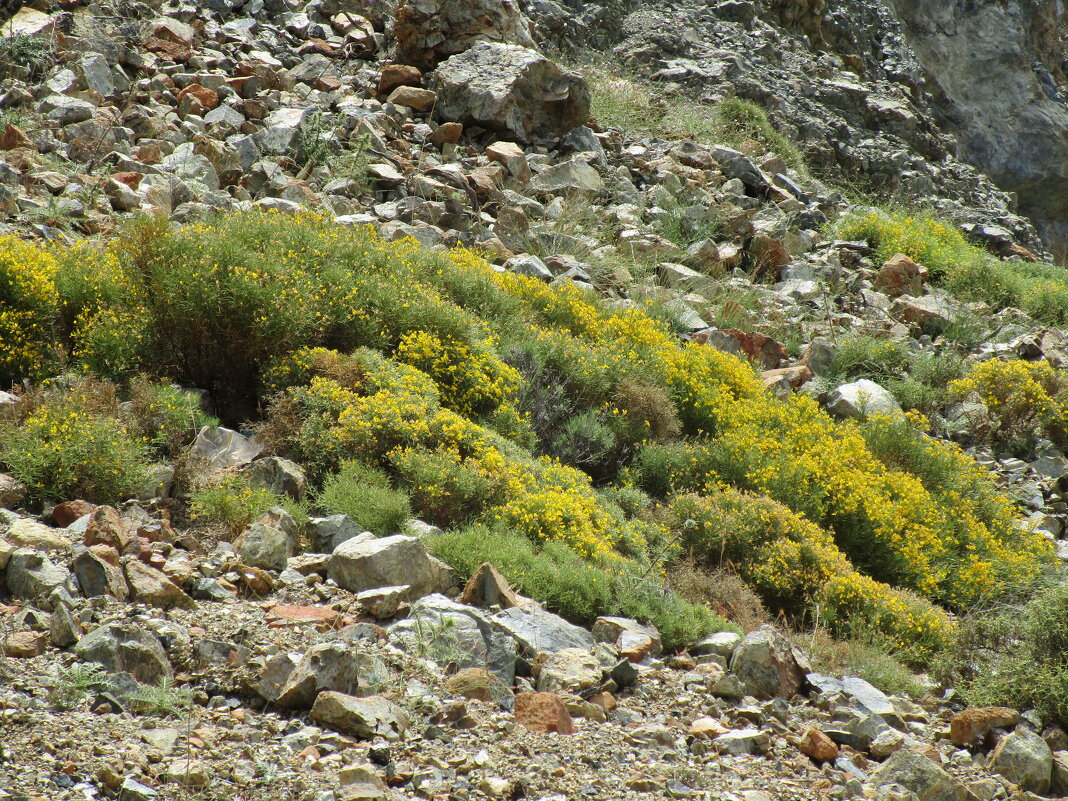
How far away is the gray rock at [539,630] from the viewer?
4227 mm

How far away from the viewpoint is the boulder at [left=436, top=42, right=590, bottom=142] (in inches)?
472

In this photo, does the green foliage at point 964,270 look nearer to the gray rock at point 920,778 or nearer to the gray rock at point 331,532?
the gray rock at point 920,778

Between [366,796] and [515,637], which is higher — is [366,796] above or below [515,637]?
above

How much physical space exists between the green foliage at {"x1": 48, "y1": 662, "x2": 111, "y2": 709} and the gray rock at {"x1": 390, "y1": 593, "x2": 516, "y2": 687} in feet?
3.95

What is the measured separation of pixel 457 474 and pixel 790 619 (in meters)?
2.32

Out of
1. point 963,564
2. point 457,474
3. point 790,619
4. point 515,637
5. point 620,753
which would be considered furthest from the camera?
point 963,564

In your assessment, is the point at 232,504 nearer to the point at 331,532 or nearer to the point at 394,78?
the point at 331,532

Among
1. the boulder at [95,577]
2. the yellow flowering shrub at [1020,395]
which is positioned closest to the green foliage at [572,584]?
the boulder at [95,577]

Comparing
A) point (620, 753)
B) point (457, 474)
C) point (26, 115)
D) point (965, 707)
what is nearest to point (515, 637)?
point (620, 753)

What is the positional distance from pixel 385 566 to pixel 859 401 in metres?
5.86

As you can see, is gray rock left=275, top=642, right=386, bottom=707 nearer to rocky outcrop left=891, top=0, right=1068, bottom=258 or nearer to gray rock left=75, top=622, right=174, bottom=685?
gray rock left=75, top=622, right=174, bottom=685

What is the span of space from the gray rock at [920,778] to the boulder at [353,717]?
2.07m

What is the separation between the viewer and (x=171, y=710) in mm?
3191

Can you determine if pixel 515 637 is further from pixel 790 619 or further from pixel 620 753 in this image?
pixel 790 619
